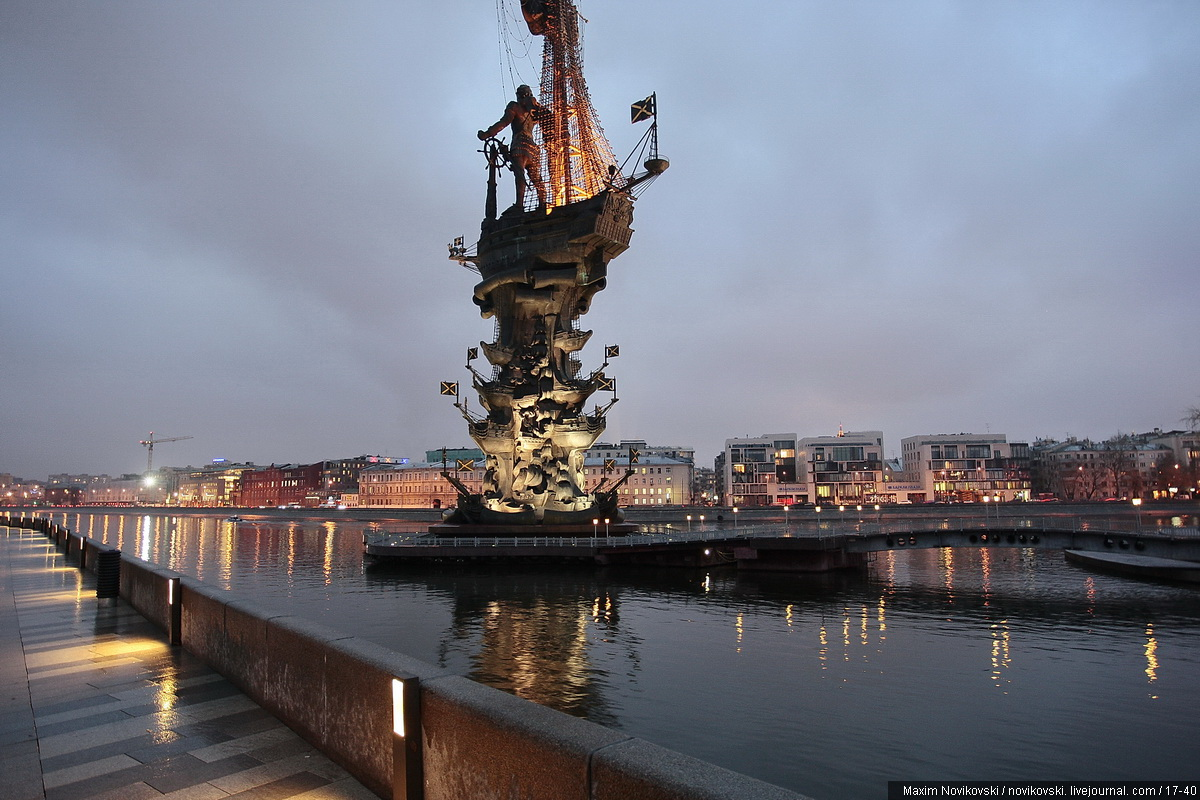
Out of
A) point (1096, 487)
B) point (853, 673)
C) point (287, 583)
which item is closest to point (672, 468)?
point (1096, 487)

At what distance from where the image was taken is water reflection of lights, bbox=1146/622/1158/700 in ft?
64.4

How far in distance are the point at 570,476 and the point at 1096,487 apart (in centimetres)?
14436

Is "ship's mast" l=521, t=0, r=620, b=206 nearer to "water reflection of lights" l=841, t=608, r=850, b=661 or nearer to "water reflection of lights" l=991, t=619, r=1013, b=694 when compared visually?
"water reflection of lights" l=841, t=608, r=850, b=661

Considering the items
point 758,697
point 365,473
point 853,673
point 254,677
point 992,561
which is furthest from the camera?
point 365,473

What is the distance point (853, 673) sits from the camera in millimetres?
20250

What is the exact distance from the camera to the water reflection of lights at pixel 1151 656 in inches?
773

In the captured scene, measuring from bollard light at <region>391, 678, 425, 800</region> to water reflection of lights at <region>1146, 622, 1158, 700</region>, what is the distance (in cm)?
1979

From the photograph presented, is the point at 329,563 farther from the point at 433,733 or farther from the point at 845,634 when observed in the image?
the point at 433,733

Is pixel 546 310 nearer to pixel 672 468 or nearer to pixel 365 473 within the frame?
pixel 672 468

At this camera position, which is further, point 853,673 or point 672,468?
point 672,468

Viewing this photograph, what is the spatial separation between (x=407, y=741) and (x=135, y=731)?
14.8ft

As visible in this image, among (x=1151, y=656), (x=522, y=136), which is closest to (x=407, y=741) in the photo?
(x=1151, y=656)

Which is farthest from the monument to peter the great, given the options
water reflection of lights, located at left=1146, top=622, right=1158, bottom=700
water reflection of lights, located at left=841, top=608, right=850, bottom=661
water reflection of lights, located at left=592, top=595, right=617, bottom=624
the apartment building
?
the apartment building

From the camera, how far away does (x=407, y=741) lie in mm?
5934
